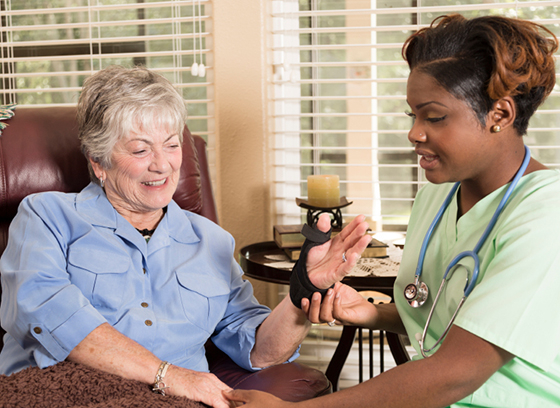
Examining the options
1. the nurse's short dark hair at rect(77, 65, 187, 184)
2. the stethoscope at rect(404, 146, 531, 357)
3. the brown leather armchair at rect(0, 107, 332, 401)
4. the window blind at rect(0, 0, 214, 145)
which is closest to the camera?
the stethoscope at rect(404, 146, 531, 357)

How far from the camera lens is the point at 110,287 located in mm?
1298

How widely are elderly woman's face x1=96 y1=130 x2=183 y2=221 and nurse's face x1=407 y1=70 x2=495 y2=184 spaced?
661 millimetres

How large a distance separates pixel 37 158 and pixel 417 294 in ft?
3.72

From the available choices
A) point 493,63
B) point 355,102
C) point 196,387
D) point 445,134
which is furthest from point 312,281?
point 355,102

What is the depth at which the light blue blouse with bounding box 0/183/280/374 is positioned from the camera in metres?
1.19

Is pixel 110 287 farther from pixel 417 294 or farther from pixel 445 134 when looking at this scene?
pixel 445 134

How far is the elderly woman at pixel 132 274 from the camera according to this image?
1.18 metres

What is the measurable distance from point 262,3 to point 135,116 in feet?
3.37

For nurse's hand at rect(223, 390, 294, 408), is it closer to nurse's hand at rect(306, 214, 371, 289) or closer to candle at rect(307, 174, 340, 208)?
nurse's hand at rect(306, 214, 371, 289)

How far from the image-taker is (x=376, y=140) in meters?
2.29

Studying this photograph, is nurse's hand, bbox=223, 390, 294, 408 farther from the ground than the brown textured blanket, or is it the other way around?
the brown textured blanket

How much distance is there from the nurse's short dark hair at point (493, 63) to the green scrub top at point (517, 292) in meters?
0.16

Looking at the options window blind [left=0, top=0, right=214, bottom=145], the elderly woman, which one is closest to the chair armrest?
the elderly woman

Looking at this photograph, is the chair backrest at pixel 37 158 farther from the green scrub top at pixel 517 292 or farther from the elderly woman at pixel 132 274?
the green scrub top at pixel 517 292
